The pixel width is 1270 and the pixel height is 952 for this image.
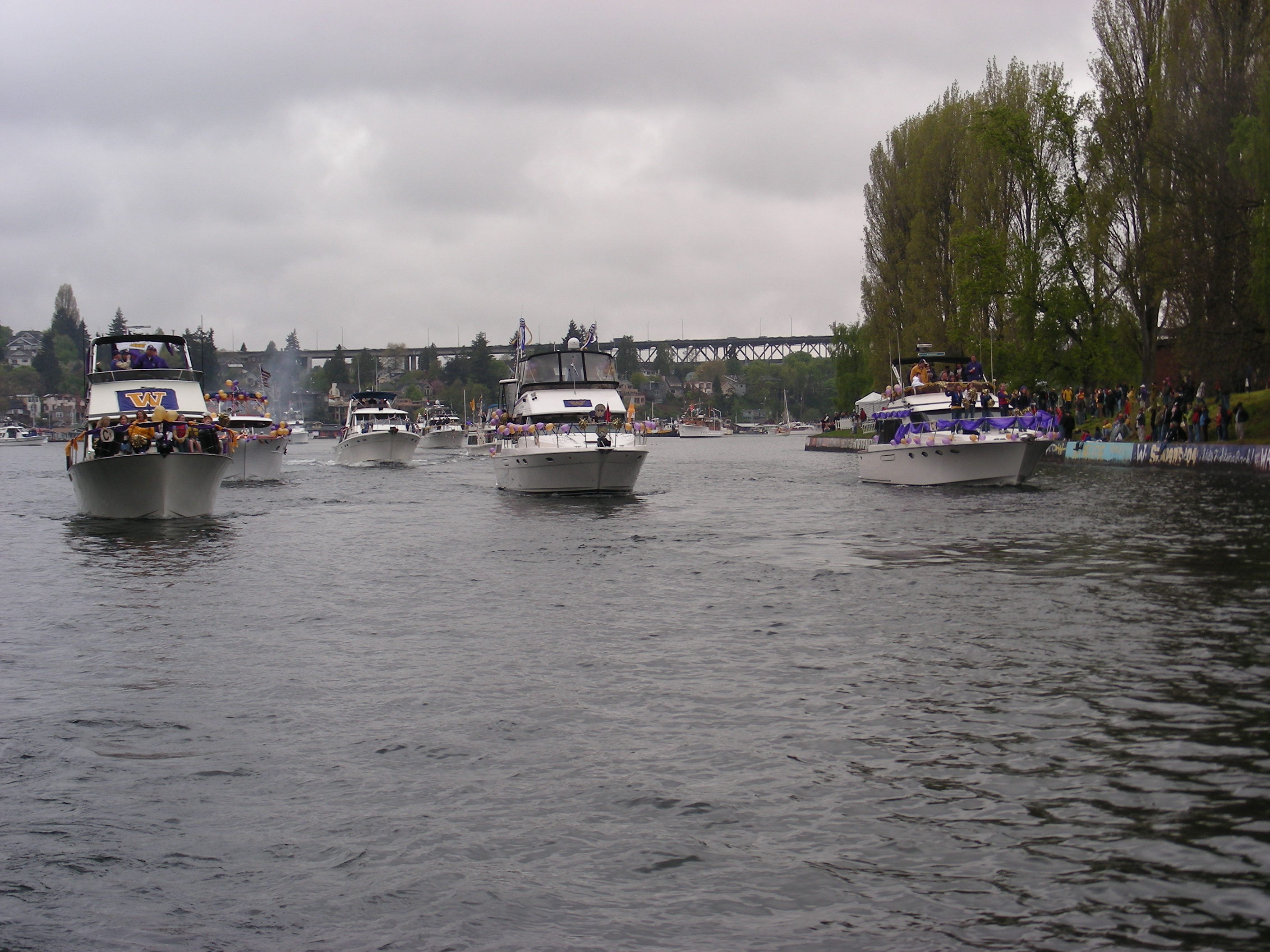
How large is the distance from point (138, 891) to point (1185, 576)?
1439 centimetres

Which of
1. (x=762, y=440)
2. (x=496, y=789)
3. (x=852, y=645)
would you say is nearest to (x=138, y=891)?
(x=496, y=789)

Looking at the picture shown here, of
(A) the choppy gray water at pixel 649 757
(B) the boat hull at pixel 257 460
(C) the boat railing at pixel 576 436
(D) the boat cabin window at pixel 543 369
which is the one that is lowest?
(A) the choppy gray water at pixel 649 757

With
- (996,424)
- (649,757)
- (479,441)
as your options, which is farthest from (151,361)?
(479,441)

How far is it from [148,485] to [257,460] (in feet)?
86.2

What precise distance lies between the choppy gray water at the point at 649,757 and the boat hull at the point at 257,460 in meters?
35.1

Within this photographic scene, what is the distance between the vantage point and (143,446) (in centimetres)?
2914

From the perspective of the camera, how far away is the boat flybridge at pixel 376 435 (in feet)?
226

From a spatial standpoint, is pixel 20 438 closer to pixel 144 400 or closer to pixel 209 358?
pixel 209 358

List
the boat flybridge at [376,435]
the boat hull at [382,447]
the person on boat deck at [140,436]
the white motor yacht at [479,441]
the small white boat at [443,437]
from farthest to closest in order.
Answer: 1. the small white boat at [443,437]
2. the white motor yacht at [479,441]
3. the boat flybridge at [376,435]
4. the boat hull at [382,447]
5. the person on boat deck at [140,436]

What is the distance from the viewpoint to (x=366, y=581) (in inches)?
752

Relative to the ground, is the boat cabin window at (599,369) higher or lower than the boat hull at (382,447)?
higher

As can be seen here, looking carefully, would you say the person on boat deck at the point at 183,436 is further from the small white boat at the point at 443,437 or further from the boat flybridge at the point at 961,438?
the small white boat at the point at 443,437

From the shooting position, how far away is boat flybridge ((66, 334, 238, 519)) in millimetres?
29125

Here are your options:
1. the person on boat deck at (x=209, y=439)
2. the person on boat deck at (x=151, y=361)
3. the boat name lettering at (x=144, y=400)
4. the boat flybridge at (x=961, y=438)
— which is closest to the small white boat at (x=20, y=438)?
the person on boat deck at (x=151, y=361)
